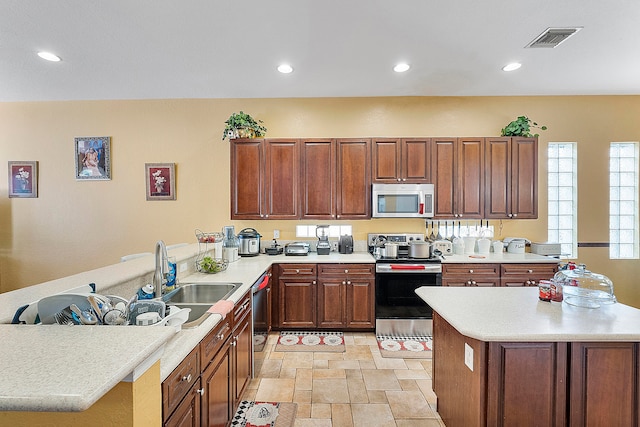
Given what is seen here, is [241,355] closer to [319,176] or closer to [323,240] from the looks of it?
[323,240]

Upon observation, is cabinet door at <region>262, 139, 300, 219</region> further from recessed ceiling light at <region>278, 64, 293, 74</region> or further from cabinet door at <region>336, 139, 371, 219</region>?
recessed ceiling light at <region>278, 64, 293, 74</region>

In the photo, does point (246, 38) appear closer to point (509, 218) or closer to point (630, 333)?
point (630, 333)

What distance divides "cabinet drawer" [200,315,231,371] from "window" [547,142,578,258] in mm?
4348

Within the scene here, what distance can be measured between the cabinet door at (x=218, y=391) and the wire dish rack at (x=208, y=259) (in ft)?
3.09

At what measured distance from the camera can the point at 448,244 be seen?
3818 mm

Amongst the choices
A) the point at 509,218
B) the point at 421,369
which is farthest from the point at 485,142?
the point at 421,369

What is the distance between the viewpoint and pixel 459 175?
12.6ft

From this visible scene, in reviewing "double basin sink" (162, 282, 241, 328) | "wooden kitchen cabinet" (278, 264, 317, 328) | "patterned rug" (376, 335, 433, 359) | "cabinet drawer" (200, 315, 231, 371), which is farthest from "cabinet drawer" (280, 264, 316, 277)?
"cabinet drawer" (200, 315, 231, 371)

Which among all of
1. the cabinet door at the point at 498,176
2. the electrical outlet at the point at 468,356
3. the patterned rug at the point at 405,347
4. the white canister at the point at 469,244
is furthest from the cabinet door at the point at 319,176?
the electrical outlet at the point at 468,356

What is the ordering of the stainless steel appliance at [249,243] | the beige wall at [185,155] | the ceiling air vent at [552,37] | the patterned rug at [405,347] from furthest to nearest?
the beige wall at [185,155] → the stainless steel appliance at [249,243] → the patterned rug at [405,347] → the ceiling air vent at [552,37]

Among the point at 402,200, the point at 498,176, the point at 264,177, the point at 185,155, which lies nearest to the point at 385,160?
the point at 402,200

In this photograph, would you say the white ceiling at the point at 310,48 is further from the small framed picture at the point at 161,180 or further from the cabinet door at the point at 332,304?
the cabinet door at the point at 332,304

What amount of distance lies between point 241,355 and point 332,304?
4.99ft

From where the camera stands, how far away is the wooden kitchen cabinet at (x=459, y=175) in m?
3.82
